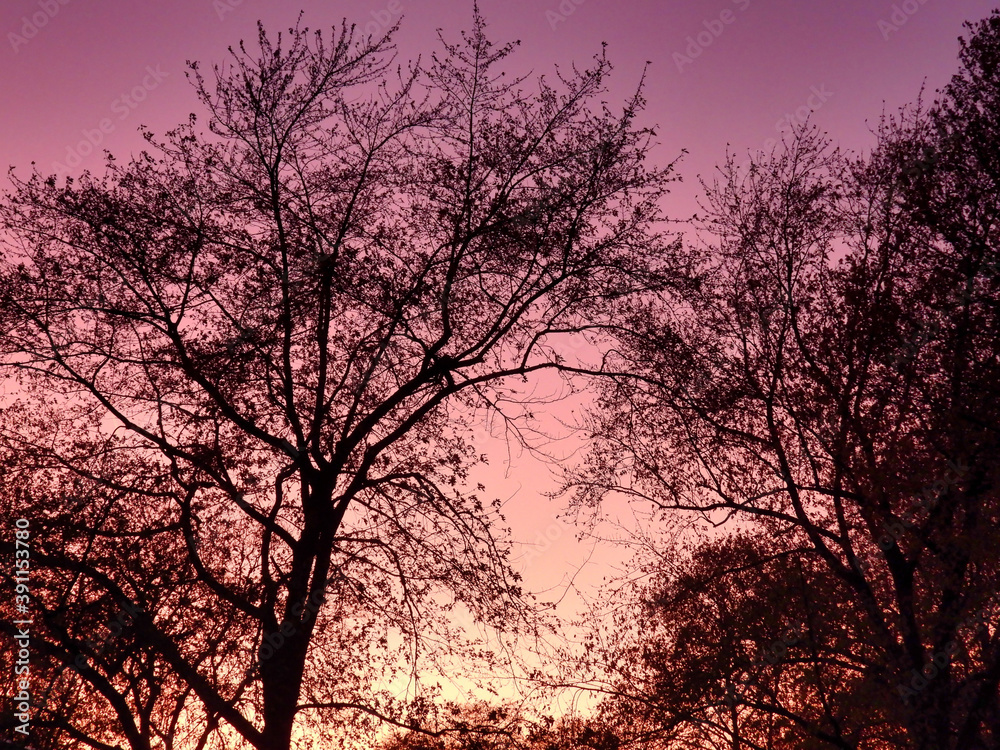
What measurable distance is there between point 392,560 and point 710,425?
23.3 ft

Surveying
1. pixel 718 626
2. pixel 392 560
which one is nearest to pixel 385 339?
pixel 392 560

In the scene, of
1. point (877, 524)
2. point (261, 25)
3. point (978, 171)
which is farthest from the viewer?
point (877, 524)

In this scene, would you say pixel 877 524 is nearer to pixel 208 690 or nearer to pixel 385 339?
pixel 385 339

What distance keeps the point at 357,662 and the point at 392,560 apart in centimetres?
209

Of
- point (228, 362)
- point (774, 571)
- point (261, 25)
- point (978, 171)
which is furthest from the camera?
Answer: point (774, 571)

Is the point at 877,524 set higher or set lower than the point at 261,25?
lower

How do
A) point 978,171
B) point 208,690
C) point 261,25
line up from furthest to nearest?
point 978,171, point 261,25, point 208,690

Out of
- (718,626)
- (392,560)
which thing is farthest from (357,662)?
(718,626)

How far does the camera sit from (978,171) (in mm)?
14312

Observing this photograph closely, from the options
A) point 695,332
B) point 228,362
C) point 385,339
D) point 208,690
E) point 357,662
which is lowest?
point 208,690

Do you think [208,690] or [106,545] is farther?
[106,545]

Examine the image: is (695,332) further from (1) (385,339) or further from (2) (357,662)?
(2) (357,662)

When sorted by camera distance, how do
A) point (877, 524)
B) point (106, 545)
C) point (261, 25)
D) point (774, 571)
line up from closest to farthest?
point (106, 545)
point (261, 25)
point (877, 524)
point (774, 571)

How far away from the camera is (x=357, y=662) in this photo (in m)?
14.1
